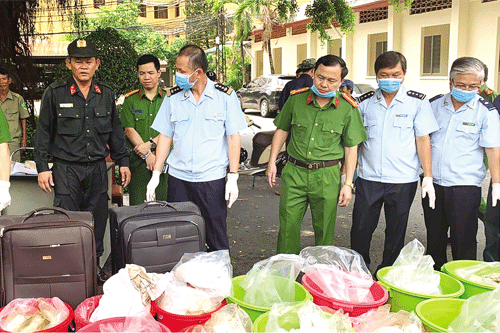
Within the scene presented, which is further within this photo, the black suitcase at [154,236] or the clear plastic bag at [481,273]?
the black suitcase at [154,236]

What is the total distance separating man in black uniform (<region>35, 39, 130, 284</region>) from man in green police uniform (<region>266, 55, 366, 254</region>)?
1.40 m

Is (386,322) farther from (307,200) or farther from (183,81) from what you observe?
(183,81)

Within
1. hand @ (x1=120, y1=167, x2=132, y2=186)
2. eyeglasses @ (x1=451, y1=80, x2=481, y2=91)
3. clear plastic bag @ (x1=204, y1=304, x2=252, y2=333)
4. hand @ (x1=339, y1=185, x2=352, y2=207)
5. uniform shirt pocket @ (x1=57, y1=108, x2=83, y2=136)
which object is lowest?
clear plastic bag @ (x1=204, y1=304, x2=252, y2=333)

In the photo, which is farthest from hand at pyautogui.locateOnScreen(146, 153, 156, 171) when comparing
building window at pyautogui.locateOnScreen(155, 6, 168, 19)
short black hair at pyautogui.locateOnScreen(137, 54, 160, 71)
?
building window at pyautogui.locateOnScreen(155, 6, 168, 19)

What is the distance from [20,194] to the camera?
3.82 meters

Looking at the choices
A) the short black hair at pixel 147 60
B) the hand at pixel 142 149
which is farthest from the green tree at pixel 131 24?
the hand at pixel 142 149

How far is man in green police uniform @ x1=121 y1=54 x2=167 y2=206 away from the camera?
4.25m

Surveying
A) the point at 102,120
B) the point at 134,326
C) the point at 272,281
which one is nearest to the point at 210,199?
the point at 102,120

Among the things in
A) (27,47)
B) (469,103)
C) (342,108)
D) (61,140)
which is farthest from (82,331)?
(27,47)

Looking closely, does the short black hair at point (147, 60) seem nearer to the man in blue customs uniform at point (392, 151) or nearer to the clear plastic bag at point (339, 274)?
the man in blue customs uniform at point (392, 151)

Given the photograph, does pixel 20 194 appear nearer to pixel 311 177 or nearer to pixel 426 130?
pixel 311 177

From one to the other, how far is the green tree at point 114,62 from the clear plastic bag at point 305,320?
19.1 feet

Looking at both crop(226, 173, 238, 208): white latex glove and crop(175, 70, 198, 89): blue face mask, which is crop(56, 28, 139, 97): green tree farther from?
crop(226, 173, 238, 208): white latex glove

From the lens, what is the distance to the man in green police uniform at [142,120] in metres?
4.25
